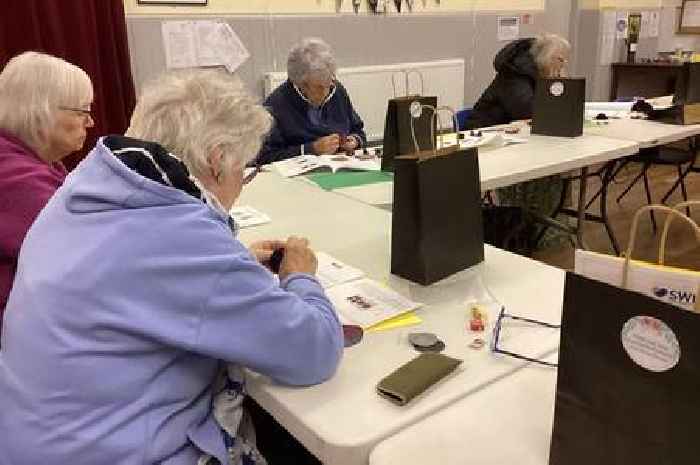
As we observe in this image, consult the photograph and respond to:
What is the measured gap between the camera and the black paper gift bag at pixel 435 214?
4.84 feet

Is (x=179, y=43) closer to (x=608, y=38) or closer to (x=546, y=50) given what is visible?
(x=546, y=50)

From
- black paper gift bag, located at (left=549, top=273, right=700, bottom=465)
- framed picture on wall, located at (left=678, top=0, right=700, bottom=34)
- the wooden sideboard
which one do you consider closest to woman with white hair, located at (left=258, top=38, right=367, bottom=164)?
black paper gift bag, located at (left=549, top=273, right=700, bottom=465)

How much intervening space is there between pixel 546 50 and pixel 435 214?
254cm

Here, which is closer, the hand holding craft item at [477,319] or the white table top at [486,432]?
the white table top at [486,432]

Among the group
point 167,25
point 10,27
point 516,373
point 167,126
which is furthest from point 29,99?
point 167,25

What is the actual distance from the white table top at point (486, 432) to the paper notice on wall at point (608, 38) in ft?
19.4

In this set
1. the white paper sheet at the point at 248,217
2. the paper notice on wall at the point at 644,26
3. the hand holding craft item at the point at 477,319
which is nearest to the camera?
the hand holding craft item at the point at 477,319

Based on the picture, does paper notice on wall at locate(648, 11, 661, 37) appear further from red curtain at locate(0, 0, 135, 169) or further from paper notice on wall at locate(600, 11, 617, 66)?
red curtain at locate(0, 0, 135, 169)

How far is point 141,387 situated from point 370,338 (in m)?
0.46

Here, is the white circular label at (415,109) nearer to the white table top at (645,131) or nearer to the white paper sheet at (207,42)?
the white table top at (645,131)

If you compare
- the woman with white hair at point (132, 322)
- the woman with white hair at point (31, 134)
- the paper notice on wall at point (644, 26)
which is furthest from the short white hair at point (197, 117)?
the paper notice on wall at point (644, 26)

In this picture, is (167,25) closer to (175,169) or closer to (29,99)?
(29,99)

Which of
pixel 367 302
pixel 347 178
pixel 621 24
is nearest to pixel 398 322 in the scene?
pixel 367 302

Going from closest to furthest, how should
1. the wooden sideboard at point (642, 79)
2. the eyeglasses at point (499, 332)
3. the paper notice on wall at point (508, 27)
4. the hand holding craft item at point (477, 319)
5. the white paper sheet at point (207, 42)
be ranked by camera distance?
the eyeglasses at point (499, 332) → the hand holding craft item at point (477, 319) → the white paper sheet at point (207, 42) → the paper notice on wall at point (508, 27) → the wooden sideboard at point (642, 79)
